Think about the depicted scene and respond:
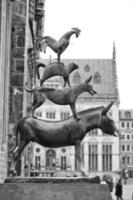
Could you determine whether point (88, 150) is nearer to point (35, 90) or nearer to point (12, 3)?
point (12, 3)

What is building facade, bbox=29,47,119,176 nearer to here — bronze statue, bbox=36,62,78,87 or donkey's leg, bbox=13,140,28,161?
bronze statue, bbox=36,62,78,87

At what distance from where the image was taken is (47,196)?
21.1 ft

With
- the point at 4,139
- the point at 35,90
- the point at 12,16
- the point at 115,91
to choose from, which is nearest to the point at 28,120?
the point at 35,90

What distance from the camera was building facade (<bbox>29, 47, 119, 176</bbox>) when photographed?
243 ft

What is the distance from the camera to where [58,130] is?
24.1ft

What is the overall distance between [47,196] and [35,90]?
188cm

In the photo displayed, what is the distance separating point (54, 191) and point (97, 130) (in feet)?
230

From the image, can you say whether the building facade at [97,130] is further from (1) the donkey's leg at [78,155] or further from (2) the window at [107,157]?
(1) the donkey's leg at [78,155]

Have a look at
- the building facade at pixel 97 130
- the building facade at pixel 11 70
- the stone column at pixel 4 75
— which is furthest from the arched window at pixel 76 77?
the stone column at pixel 4 75

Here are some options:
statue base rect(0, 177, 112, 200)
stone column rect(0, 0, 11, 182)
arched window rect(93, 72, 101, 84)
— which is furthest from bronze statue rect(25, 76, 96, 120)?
arched window rect(93, 72, 101, 84)

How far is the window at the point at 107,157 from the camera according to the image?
7481 cm

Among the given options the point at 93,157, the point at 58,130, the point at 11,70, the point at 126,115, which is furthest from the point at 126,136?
the point at 58,130

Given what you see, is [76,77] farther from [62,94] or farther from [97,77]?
[62,94]

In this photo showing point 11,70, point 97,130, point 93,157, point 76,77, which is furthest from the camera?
point 76,77
